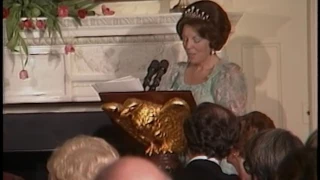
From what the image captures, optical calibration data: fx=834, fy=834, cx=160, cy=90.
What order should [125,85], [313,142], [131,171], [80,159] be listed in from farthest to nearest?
[125,85], [80,159], [313,142], [131,171]

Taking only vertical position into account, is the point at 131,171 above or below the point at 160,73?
above

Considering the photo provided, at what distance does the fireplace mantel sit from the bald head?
236 centimetres

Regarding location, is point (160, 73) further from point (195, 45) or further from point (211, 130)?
point (211, 130)

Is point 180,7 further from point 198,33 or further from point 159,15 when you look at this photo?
point 198,33

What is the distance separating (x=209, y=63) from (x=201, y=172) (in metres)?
0.87

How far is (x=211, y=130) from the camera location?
2.39 m

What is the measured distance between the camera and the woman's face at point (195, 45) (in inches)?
121

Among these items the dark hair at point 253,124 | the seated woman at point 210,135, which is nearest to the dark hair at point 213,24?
the dark hair at point 253,124

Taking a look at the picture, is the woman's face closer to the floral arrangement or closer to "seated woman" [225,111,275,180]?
"seated woman" [225,111,275,180]

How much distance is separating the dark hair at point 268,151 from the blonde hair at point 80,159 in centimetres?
33

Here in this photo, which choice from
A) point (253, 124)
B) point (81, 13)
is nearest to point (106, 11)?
point (81, 13)

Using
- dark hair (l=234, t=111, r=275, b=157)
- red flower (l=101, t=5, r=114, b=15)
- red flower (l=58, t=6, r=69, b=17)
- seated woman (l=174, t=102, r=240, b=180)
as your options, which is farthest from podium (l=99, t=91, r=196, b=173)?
red flower (l=101, t=5, r=114, b=15)

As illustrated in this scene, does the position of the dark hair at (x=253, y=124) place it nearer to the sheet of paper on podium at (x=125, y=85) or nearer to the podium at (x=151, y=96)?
the podium at (x=151, y=96)

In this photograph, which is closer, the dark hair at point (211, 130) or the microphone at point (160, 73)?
the dark hair at point (211, 130)
